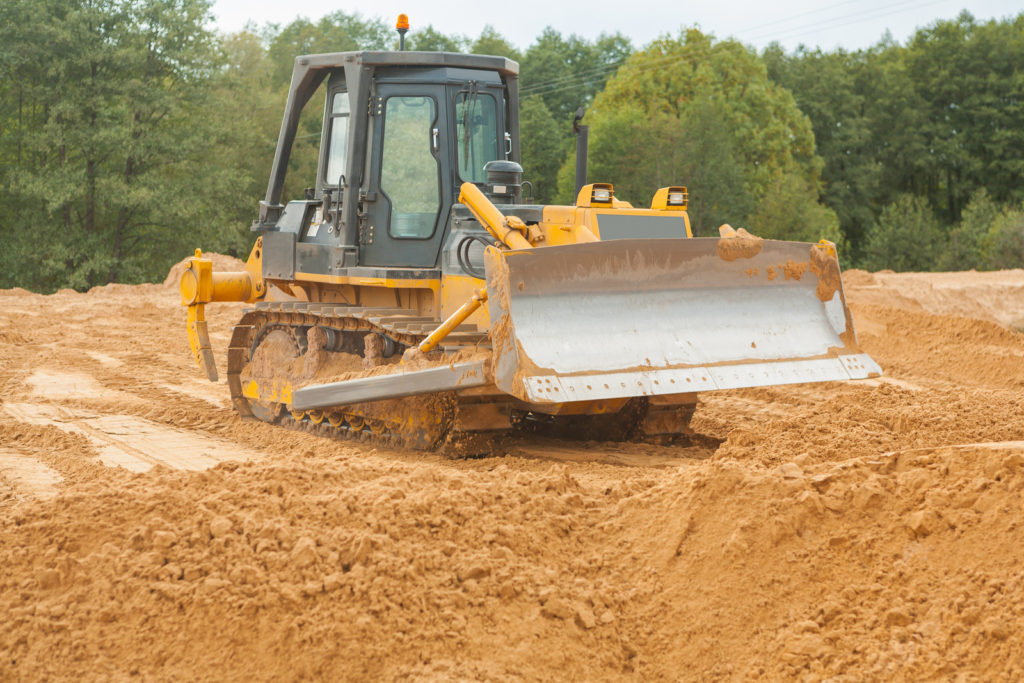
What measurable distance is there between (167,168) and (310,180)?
6.44 meters

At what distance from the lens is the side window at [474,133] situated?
299 inches

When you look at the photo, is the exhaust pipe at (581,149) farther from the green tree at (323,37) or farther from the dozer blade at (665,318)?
the green tree at (323,37)

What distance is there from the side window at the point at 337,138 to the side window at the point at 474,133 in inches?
36.1

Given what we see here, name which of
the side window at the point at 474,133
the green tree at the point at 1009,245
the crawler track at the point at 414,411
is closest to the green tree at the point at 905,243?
the green tree at the point at 1009,245

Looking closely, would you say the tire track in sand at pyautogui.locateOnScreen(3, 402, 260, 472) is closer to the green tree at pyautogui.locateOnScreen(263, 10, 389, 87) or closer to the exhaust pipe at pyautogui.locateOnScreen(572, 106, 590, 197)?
the exhaust pipe at pyautogui.locateOnScreen(572, 106, 590, 197)

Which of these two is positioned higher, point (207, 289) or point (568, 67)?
point (568, 67)

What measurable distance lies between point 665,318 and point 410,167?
8.07 feet

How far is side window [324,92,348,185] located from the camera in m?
7.88

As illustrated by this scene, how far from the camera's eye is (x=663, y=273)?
6.27 metres

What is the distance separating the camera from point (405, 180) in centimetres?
756

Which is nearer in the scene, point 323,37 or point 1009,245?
point 1009,245

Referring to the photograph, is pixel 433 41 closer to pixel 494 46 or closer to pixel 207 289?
pixel 494 46

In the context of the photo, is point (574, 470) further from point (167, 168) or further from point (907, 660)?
point (167, 168)

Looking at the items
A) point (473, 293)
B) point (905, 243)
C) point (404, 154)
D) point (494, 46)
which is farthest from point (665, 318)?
point (494, 46)
